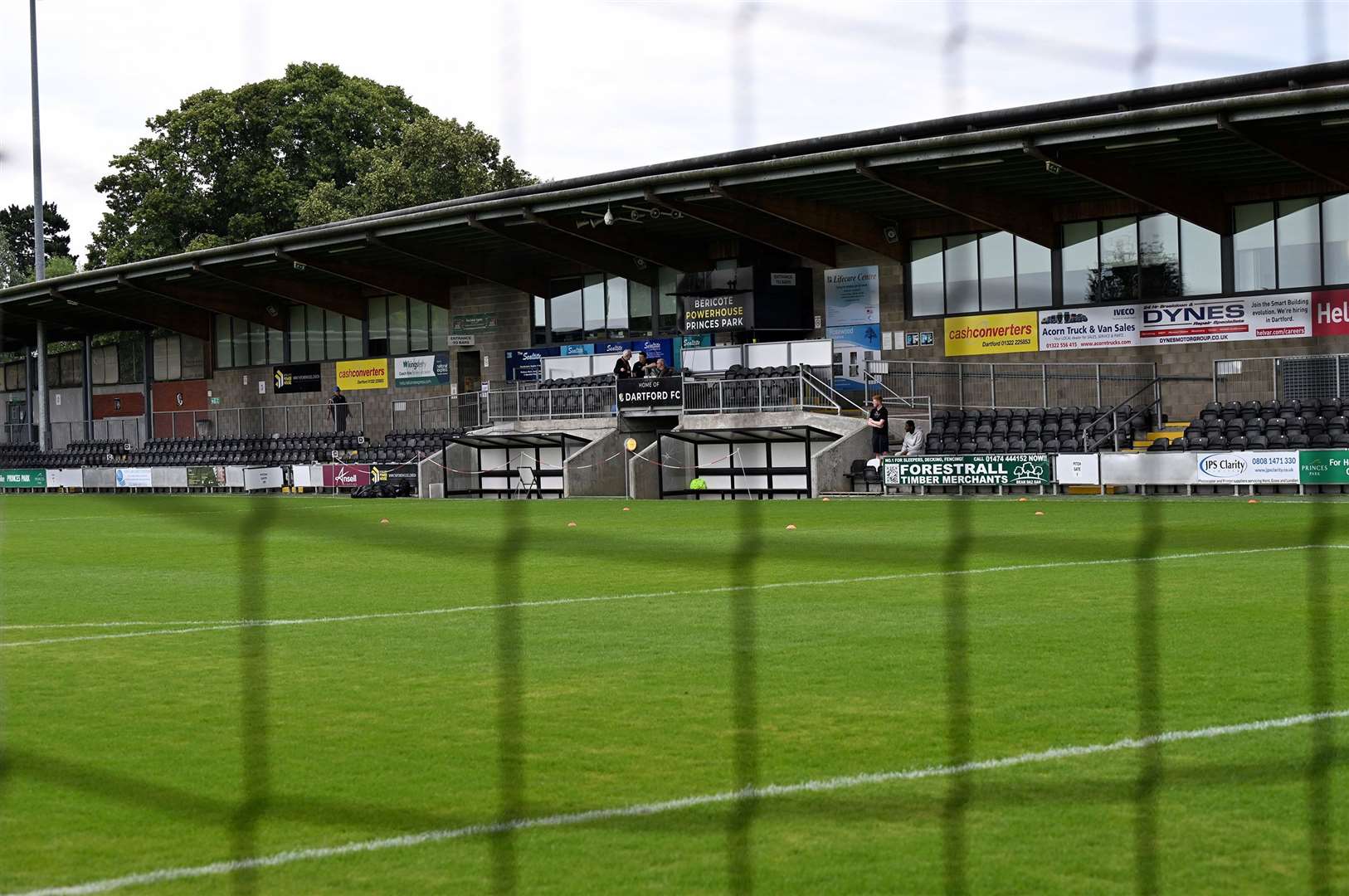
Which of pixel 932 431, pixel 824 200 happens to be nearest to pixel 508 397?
pixel 824 200

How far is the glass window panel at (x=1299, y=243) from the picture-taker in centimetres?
3139

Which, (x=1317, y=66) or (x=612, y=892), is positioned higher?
(x=1317, y=66)

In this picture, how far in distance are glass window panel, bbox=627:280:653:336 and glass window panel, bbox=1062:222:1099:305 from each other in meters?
12.5

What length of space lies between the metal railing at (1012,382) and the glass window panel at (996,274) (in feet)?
4.89

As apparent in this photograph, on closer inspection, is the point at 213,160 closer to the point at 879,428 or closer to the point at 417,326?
the point at 879,428

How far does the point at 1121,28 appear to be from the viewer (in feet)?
16.5

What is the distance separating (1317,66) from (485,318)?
26.1m

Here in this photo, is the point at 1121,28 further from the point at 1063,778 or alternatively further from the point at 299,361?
the point at 299,361

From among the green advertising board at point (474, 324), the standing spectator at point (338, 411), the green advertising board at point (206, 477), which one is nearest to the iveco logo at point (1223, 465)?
the green advertising board at point (474, 324)

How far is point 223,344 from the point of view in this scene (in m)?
56.0

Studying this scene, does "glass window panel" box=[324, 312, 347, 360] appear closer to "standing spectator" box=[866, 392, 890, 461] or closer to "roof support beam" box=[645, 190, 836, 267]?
"roof support beam" box=[645, 190, 836, 267]

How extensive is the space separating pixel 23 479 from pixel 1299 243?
137ft

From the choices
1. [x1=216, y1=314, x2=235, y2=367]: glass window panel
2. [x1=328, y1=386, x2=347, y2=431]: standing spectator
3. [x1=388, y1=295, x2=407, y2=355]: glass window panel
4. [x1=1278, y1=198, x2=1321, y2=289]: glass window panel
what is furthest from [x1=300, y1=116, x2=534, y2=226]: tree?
[x1=1278, y1=198, x2=1321, y2=289]: glass window panel

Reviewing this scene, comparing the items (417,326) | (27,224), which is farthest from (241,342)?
(27,224)
